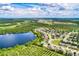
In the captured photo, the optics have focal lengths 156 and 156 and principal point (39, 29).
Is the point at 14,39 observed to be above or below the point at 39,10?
below

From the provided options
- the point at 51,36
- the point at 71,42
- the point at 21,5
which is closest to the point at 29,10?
the point at 21,5

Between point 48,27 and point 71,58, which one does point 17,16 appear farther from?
point 71,58

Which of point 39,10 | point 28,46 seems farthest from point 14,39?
point 39,10

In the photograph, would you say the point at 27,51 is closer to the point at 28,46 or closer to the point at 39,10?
the point at 28,46

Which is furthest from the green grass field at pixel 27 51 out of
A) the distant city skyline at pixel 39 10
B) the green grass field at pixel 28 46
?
the distant city skyline at pixel 39 10

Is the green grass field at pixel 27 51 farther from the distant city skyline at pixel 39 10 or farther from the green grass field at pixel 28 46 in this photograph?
the distant city skyline at pixel 39 10

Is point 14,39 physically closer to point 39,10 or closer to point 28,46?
point 28,46
